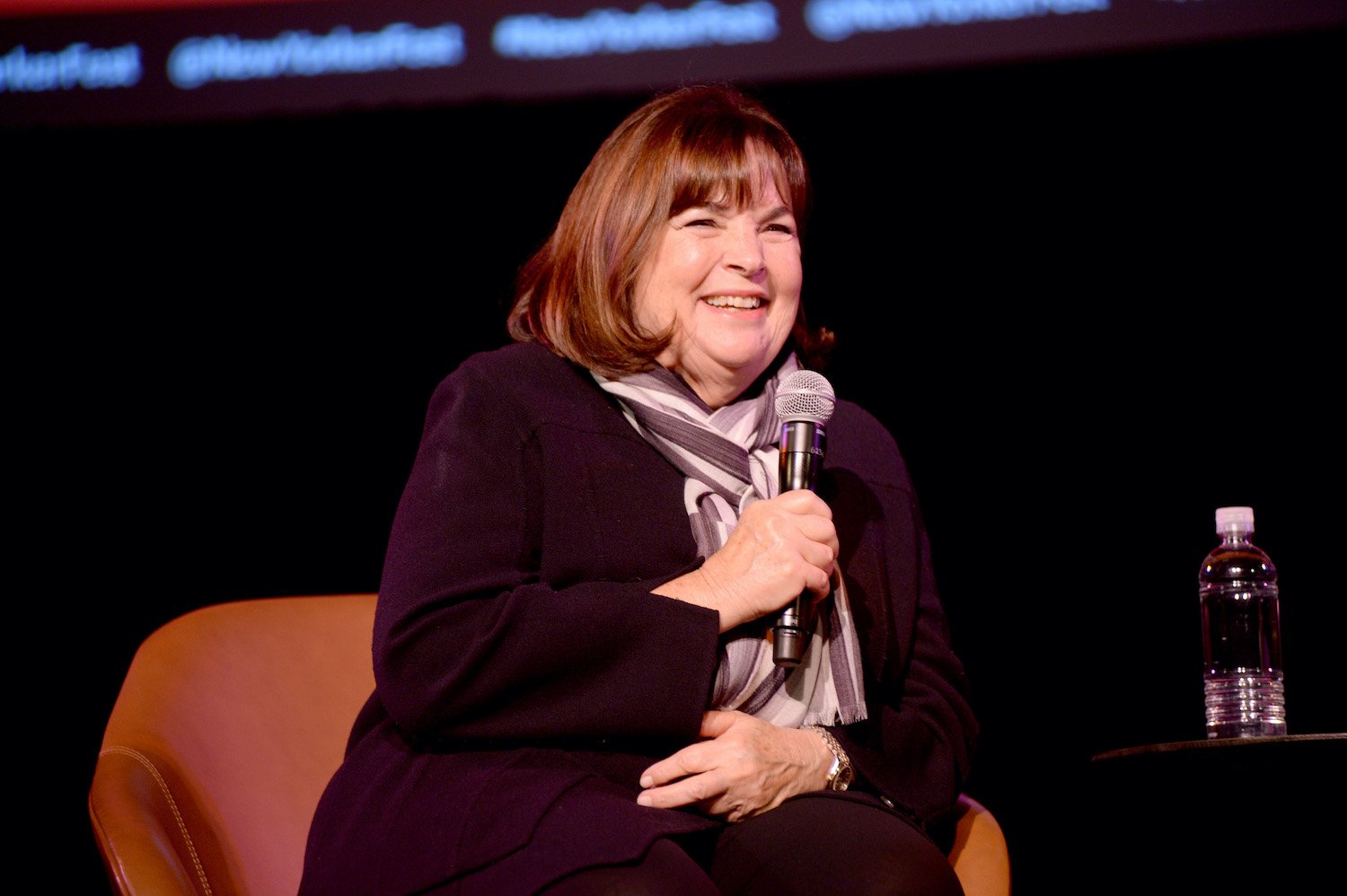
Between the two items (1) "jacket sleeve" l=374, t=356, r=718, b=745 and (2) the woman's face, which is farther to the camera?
(2) the woman's face

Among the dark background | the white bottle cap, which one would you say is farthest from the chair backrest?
the white bottle cap

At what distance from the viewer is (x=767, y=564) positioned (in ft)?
5.25

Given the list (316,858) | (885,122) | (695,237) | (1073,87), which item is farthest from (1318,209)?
(316,858)

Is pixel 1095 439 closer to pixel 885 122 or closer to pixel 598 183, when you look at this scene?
pixel 885 122

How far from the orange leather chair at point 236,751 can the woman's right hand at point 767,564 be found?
56 cm

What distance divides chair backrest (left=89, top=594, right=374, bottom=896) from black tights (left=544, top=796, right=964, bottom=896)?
25.4 inches

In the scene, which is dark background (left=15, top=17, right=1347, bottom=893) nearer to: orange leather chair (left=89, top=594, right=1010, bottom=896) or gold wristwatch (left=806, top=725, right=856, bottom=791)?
orange leather chair (left=89, top=594, right=1010, bottom=896)

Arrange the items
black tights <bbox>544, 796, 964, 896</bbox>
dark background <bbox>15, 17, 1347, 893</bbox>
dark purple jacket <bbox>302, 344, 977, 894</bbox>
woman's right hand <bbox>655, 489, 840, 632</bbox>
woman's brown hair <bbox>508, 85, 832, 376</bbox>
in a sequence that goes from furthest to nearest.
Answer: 1. dark background <bbox>15, 17, 1347, 893</bbox>
2. woman's brown hair <bbox>508, 85, 832, 376</bbox>
3. woman's right hand <bbox>655, 489, 840, 632</bbox>
4. dark purple jacket <bbox>302, 344, 977, 894</bbox>
5. black tights <bbox>544, 796, 964, 896</bbox>

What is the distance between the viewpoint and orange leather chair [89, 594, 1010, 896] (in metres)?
1.71

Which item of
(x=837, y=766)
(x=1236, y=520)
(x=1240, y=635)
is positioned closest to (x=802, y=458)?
(x=837, y=766)

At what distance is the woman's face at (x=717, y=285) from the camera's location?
1.93 meters

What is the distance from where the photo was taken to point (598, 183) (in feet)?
6.52

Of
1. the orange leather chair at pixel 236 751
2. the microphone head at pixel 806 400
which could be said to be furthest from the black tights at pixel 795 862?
the microphone head at pixel 806 400

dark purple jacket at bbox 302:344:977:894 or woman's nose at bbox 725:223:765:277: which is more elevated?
woman's nose at bbox 725:223:765:277
